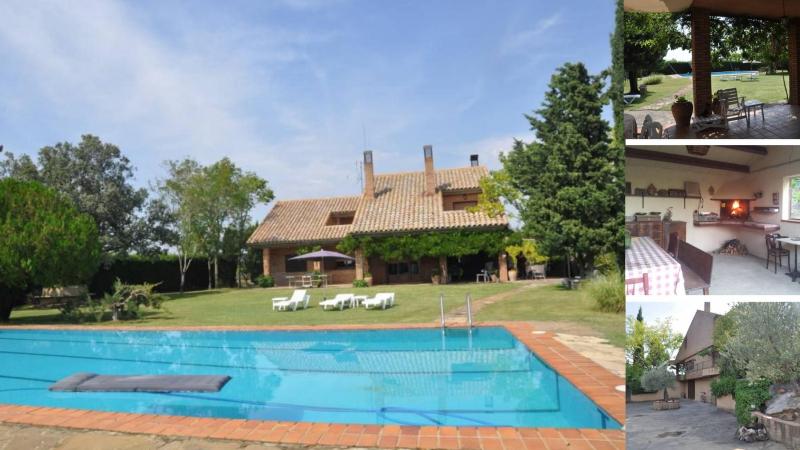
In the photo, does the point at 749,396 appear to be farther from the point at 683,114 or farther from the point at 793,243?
the point at 683,114

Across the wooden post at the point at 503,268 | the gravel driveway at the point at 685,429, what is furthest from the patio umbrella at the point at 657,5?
the wooden post at the point at 503,268

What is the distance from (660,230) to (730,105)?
407mm

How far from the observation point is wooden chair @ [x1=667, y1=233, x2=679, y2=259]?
5.04ft

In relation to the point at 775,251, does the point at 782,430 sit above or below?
below

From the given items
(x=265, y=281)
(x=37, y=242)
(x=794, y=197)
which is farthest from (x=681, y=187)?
(x=265, y=281)

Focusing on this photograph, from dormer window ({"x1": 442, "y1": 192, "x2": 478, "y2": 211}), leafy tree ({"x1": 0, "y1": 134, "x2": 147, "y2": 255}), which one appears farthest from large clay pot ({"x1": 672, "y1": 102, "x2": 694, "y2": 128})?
leafy tree ({"x1": 0, "y1": 134, "x2": 147, "y2": 255})

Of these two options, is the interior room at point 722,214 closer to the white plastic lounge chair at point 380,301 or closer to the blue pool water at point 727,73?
the blue pool water at point 727,73

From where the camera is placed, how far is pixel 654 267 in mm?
1683

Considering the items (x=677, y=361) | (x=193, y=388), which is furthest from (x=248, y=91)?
(x=677, y=361)

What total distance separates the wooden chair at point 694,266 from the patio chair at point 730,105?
0.38m

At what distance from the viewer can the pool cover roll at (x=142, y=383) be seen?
22.6ft

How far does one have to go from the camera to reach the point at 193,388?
6.91 meters

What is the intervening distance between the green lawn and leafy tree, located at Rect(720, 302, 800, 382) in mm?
6334

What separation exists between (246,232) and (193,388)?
82.2 feet
